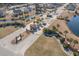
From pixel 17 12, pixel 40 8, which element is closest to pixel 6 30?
pixel 17 12

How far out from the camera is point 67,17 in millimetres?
2791

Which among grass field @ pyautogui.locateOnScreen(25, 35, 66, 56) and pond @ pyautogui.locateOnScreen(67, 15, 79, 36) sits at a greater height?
pond @ pyautogui.locateOnScreen(67, 15, 79, 36)

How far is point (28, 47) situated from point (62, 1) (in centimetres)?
80

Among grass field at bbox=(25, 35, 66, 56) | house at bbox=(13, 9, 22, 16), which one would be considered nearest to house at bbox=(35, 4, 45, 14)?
house at bbox=(13, 9, 22, 16)

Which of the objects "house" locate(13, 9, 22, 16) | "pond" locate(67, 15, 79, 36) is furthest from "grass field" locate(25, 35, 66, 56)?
"house" locate(13, 9, 22, 16)

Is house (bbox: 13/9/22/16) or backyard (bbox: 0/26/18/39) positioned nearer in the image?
backyard (bbox: 0/26/18/39)

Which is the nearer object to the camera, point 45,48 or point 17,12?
point 45,48

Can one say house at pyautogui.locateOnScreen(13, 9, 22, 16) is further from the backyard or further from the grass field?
the grass field

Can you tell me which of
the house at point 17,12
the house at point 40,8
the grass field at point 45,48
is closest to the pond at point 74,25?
the grass field at point 45,48

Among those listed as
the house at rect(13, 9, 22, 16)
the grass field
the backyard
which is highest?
the house at rect(13, 9, 22, 16)

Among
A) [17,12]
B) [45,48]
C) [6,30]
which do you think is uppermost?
[17,12]

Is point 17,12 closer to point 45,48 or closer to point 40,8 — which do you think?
point 40,8

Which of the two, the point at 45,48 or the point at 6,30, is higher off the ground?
the point at 6,30

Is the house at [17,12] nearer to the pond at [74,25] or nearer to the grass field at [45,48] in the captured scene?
the grass field at [45,48]
